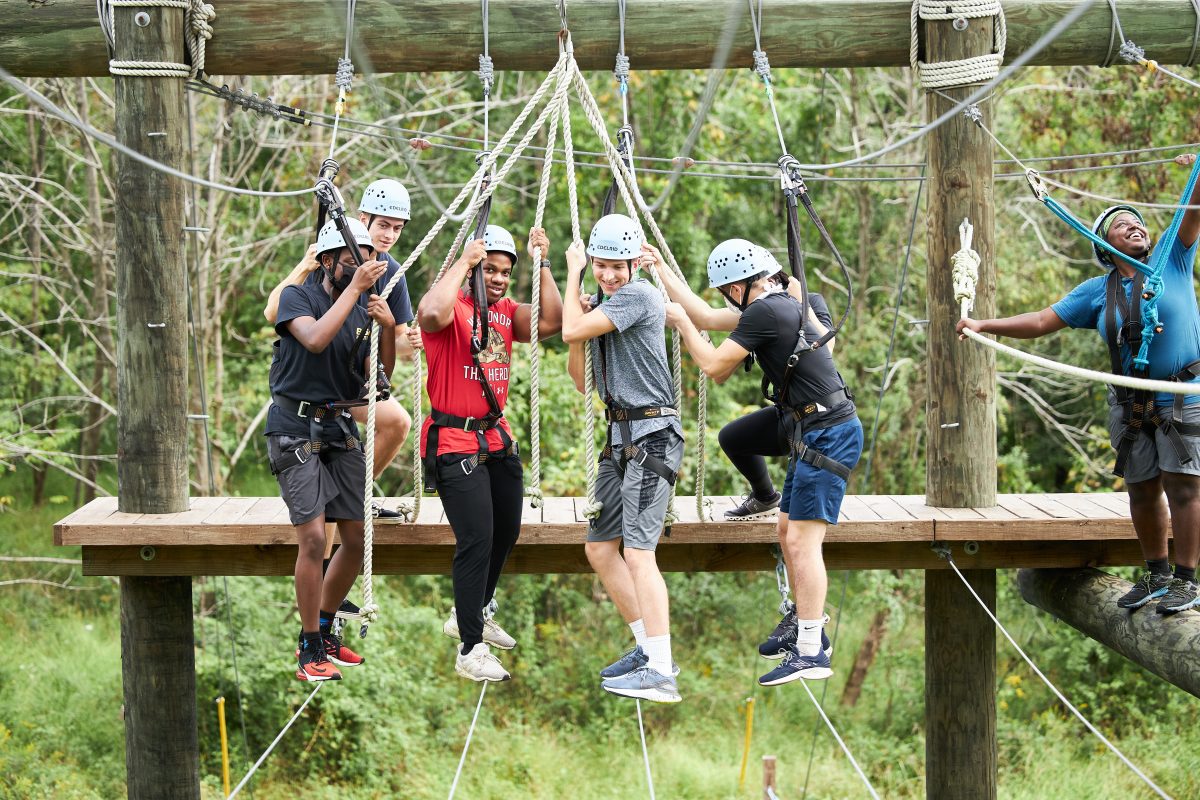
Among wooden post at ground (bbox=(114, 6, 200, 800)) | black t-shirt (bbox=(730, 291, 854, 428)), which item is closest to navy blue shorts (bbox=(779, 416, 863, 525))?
black t-shirt (bbox=(730, 291, 854, 428))

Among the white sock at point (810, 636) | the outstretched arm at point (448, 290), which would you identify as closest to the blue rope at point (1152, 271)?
the white sock at point (810, 636)

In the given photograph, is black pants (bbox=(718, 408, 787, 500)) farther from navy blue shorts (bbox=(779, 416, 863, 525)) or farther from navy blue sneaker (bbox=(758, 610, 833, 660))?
navy blue sneaker (bbox=(758, 610, 833, 660))

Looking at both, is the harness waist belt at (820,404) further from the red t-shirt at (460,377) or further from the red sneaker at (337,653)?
the red sneaker at (337,653)

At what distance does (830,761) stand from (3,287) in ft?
25.6

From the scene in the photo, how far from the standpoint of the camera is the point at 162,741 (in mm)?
4977

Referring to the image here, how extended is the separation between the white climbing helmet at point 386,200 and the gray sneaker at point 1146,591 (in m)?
2.80

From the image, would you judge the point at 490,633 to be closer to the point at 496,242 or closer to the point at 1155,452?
the point at 496,242

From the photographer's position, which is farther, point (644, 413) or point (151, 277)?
point (151, 277)

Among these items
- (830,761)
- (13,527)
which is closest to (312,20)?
(830,761)

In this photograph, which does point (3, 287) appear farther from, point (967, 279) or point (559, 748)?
point (967, 279)

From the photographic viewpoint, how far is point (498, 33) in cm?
476

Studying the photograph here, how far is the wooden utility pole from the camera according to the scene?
187 inches

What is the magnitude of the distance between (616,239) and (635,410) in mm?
530

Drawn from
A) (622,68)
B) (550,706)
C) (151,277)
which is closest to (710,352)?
(622,68)
